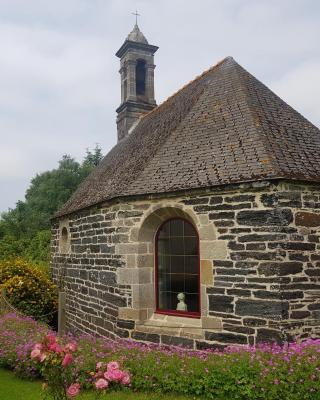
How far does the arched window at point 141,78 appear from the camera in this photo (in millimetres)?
16797

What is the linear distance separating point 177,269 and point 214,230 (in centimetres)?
136

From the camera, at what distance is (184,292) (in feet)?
25.2

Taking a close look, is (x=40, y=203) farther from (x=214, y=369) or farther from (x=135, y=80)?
(x=214, y=369)

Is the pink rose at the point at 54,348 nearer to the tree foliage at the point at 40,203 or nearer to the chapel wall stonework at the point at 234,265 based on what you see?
the chapel wall stonework at the point at 234,265

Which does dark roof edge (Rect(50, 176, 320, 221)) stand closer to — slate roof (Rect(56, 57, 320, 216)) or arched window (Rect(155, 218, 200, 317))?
slate roof (Rect(56, 57, 320, 216))

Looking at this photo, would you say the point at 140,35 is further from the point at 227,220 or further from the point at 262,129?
the point at 227,220

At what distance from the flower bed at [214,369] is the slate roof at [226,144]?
2.67m

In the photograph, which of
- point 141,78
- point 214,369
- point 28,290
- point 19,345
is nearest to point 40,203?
point 141,78

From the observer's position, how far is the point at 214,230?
6895 millimetres

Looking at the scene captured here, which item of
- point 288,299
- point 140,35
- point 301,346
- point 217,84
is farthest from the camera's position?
point 140,35

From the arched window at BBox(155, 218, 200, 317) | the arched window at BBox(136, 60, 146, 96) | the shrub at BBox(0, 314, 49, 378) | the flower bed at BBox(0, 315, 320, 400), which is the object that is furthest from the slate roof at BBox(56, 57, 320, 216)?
the arched window at BBox(136, 60, 146, 96)

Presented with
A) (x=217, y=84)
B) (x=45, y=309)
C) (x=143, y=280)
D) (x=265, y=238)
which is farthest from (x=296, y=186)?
(x=45, y=309)

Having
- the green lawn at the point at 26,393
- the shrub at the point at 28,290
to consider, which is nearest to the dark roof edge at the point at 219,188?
the green lawn at the point at 26,393

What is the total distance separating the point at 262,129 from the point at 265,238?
7.20 feet
